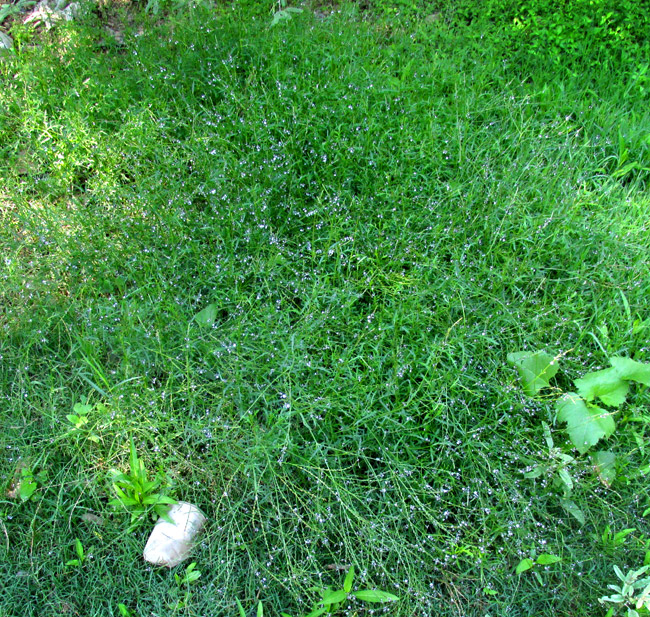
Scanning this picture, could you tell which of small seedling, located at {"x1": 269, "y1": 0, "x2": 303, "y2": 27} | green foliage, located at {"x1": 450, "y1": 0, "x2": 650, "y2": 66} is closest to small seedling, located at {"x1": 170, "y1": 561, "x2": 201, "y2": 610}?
small seedling, located at {"x1": 269, "y1": 0, "x2": 303, "y2": 27}

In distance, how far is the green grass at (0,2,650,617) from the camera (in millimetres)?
2229

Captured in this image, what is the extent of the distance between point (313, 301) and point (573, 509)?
1.43 meters

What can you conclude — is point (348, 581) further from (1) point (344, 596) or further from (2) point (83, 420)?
(2) point (83, 420)

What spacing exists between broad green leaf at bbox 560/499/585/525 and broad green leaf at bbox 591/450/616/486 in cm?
16

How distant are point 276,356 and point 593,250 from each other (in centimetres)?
179

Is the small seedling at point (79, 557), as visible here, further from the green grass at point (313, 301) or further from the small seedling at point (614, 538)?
the small seedling at point (614, 538)

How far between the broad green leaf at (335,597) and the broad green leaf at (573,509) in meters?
0.98

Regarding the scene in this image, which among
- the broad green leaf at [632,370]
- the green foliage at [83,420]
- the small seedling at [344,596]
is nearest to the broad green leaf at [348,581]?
the small seedling at [344,596]

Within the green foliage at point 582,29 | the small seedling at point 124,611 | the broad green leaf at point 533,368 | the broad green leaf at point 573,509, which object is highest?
the green foliage at point 582,29

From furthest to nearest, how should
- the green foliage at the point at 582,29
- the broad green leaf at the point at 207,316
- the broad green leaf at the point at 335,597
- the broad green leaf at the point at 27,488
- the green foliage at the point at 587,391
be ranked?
1. the green foliage at the point at 582,29
2. the broad green leaf at the point at 207,316
3. the green foliage at the point at 587,391
4. the broad green leaf at the point at 27,488
5. the broad green leaf at the point at 335,597

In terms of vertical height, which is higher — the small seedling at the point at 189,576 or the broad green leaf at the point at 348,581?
the small seedling at the point at 189,576

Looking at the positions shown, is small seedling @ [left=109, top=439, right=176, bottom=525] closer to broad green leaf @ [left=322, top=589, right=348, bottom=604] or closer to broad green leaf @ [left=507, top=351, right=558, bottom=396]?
broad green leaf @ [left=322, top=589, right=348, bottom=604]

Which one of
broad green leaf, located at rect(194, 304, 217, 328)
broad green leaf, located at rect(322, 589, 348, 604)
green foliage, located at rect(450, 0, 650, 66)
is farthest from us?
green foliage, located at rect(450, 0, 650, 66)

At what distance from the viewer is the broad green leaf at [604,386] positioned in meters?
2.44
